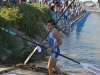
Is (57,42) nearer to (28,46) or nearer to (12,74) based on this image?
(12,74)

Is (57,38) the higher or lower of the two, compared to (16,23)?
higher

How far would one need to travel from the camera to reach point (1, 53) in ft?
33.9

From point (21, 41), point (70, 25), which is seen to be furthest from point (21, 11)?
point (70, 25)

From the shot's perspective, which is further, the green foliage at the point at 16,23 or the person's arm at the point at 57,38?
the green foliage at the point at 16,23

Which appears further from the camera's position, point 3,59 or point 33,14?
Result: point 33,14

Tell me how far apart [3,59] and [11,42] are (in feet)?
3.29

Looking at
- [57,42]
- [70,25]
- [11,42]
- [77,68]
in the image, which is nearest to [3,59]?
[11,42]

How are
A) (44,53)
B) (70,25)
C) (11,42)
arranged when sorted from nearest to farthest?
(11,42), (44,53), (70,25)

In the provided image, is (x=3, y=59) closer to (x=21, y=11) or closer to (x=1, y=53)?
(x=1, y=53)

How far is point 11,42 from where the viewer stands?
36.5ft

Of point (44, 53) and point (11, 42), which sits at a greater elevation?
point (11, 42)

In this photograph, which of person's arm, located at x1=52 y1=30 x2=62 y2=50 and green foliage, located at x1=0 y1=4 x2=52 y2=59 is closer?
person's arm, located at x1=52 y1=30 x2=62 y2=50

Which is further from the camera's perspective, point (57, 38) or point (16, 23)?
point (16, 23)

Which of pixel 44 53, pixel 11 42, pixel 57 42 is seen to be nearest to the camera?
pixel 57 42
